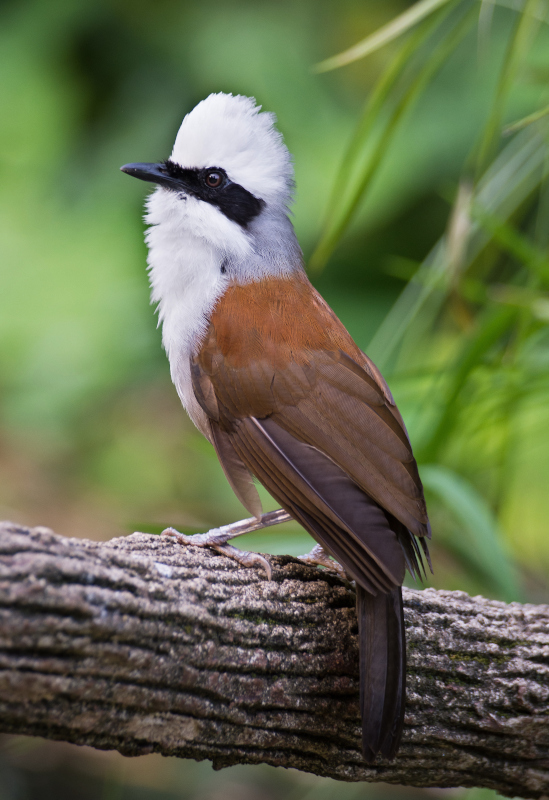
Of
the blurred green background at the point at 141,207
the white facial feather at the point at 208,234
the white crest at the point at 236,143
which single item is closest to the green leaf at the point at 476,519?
the white facial feather at the point at 208,234

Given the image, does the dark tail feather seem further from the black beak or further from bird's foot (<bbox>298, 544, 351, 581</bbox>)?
the black beak

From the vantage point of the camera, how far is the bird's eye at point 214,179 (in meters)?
2.71

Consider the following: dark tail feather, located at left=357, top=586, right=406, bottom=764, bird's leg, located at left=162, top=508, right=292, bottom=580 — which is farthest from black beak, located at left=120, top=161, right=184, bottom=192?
dark tail feather, located at left=357, top=586, right=406, bottom=764

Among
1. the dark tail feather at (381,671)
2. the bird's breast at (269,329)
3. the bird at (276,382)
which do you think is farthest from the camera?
the bird's breast at (269,329)

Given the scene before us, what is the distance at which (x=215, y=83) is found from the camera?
528cm

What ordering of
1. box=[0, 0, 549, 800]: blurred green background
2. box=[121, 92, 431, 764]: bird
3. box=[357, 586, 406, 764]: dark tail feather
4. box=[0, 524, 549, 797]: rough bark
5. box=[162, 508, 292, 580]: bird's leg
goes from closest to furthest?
box=[0, 524, 549, 797]: rough bark, box=[357, 586, 406, 764]: dark tail feather, box=[121, 92, 431, 764]: bird, box=[162, 508, 292, 580]: bird's leg, box=[0, 0, 549, 800]: blurred green background

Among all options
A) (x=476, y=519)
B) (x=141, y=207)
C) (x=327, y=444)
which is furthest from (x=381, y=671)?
(x=141, y=207)

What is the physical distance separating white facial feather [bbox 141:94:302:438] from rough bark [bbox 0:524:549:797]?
764mm

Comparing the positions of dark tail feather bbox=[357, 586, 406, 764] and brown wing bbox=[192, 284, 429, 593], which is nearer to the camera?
dark tail feather bbox=[357, 586, 406, 764]

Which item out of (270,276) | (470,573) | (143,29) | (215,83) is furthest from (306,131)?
(470,573)

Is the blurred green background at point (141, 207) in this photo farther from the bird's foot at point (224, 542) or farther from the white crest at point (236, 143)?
the bird's foot at point (224, 542)

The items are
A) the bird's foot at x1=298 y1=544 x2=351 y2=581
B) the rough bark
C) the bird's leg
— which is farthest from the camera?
the bird's foot at x1=298 y1=544 x2=351 y2=581

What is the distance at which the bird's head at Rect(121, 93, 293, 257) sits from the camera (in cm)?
264

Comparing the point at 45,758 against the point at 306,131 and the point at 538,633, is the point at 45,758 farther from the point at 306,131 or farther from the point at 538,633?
the point at 306,131
